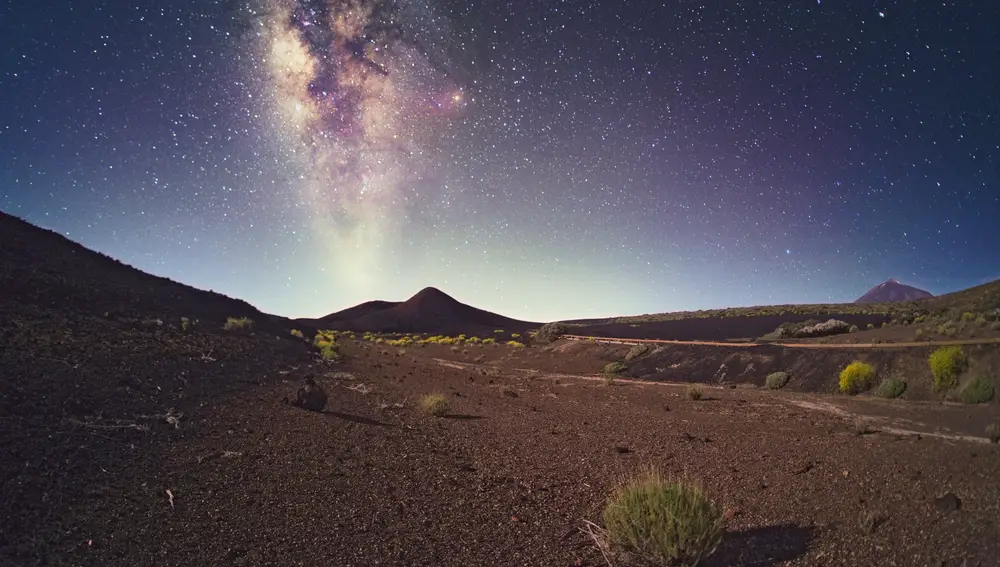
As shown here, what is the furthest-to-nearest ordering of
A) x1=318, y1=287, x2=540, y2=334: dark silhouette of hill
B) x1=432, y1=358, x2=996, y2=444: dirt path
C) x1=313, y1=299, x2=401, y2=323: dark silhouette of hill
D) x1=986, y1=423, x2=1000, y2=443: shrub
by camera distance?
x1=313, y1=299, x2=401, y2=323: dark silhouette of hill → x1=318, y1=287, x2=540, y2=334: dark silhouette of hill → x1=432, y1=358, x2=996, y2=444: dirt path → x1=986, y1=423, x2=1000, y2=443: shrub

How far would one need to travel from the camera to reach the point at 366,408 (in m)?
14.3

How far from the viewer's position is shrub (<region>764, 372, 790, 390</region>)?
23.1m

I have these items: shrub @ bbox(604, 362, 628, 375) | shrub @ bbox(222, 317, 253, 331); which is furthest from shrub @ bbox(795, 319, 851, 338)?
shrub @ bbox(222, 317, 253, 331)

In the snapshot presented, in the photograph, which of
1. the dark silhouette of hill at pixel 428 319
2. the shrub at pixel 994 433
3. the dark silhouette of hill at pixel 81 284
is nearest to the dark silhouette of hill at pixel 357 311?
the dark silhouette of hill at pixel 428 319

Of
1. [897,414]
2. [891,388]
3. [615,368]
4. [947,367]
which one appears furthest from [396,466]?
[615,368]

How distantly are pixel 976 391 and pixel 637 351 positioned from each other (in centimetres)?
2046

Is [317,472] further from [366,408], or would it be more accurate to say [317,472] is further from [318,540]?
[366,408]

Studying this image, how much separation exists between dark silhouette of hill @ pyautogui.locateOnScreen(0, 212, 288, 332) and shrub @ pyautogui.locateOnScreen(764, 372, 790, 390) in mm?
29417

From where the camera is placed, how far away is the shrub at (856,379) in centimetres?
2000

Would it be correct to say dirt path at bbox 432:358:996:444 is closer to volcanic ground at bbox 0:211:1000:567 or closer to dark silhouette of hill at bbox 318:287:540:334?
volcanic ground at bbox 0:211:1000:567

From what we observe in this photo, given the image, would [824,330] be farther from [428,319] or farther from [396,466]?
[428,319]

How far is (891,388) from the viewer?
18.4 metres

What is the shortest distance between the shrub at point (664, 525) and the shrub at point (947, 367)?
1850cm

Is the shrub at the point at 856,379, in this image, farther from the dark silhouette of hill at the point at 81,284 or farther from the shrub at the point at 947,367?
the dark silhouette of hill at the point at 81,284
